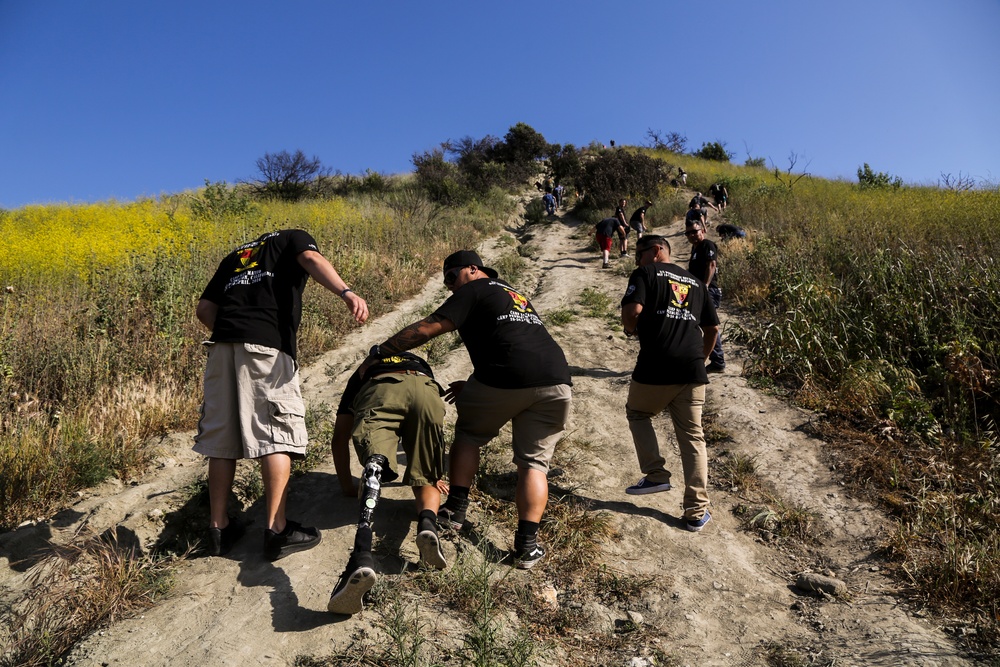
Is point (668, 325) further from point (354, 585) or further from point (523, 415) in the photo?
point (354, 585)

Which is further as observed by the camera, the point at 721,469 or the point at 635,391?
the point at 721,469

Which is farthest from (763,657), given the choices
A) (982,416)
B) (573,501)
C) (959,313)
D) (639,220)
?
(639,220)

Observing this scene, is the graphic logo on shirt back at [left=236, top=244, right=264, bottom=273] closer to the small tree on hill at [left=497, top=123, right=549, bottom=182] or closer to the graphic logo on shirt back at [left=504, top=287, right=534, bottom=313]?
the graphic logo on shirt back at [left=504, top=287, right=534, bottom=313]

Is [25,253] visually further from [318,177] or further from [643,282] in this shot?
[318,177]

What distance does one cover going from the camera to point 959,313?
562 centimetres

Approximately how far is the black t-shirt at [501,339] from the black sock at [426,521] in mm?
793

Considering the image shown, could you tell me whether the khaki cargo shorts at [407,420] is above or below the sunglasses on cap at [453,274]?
below

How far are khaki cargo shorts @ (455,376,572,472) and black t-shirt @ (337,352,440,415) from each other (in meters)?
0.32

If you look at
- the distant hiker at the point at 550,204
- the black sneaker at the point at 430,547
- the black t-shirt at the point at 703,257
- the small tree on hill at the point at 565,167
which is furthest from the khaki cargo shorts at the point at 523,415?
the small tree on hill at the point at 565,167

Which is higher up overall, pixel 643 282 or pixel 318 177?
pixel 318 177

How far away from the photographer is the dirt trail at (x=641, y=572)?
99.4 inches

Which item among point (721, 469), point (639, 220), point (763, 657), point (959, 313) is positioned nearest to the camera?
point (763, 657)

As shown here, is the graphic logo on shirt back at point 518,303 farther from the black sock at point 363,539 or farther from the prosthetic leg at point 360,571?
the black sock at point 363,539

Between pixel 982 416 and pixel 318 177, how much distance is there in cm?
2481
